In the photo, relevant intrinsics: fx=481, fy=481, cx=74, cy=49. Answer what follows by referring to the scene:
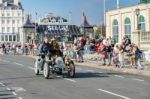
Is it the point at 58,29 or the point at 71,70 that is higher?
the point at 58,29

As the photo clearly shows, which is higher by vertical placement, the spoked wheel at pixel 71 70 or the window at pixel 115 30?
→ the window at pixel 115 30

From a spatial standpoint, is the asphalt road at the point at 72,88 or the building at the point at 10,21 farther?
the building at the point at 10,21

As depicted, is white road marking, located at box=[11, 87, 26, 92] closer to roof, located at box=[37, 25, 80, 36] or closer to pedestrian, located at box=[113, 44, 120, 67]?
pedestrian, located at box=[113, 44, 120, 67]

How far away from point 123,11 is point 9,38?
440 ft

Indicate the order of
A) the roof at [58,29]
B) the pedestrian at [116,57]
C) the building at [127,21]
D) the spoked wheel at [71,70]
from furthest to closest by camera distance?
the roof at [58,29] → the building at [127,21] → the pedestrian at [116,57] → the spoked wheel at [71,70]

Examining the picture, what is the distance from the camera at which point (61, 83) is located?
71.0ft

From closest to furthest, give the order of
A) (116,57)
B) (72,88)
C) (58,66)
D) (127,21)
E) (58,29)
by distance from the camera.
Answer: (72,88) → (58,66) → (116,57) → (127,21) → (58,29)

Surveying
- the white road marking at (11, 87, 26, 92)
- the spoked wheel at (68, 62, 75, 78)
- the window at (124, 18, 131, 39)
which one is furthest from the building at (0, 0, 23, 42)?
the white road marking at (11, 87, 26, 92)

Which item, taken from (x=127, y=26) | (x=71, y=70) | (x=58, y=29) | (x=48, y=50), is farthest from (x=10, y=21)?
(x=71, y=70)

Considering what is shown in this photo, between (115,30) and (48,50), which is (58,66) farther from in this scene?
(115,30)

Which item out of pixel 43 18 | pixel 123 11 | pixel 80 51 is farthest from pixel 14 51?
pixel 43 18

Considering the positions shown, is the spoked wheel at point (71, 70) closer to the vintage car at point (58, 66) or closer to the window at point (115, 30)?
the vintage car at point (58, 66)

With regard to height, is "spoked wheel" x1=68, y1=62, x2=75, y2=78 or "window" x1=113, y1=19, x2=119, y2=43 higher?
"window" x1=113, y1=19, x2=119, y2=43

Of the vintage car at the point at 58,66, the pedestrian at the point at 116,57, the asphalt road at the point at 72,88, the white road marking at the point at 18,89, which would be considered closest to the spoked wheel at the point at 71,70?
the vintage car at the point at 58,66
